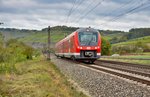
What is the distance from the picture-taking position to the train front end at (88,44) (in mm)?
33734

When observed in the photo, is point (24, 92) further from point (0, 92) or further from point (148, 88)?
point (148, 88)

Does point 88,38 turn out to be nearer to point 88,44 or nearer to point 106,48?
point 88,44

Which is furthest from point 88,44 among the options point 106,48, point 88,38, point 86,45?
point 106,48

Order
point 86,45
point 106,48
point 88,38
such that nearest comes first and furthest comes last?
point 86,45
point 88,38
point 106,48

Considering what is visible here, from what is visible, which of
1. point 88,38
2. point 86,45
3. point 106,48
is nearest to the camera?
point 86,45

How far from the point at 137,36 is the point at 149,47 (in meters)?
44.3

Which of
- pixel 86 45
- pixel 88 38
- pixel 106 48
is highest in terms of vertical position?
pixel 106 48

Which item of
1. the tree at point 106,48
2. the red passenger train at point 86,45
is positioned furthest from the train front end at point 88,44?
the tree at point 106,48

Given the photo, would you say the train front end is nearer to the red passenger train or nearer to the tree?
the red passenger train

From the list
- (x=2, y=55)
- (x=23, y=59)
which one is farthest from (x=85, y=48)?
(x=23, y=59)

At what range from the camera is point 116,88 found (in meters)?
13.8

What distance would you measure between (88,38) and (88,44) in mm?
645

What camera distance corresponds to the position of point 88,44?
34062 millimetres

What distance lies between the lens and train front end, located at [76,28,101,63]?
33.7 metres
